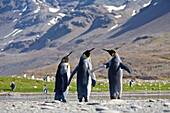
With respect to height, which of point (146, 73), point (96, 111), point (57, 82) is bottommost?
point (96, 111)

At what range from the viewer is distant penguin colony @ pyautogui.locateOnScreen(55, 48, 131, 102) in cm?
1730

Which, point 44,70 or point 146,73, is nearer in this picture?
point 146,73

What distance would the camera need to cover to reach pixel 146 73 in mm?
111875

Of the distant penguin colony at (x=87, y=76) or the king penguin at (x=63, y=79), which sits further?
the king penguin at (x=63, y=79)

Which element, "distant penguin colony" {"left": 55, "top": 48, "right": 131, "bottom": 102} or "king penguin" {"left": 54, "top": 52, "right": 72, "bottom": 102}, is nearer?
"distant penguin colony" {"left": 55, "top": 48, "right": 131, "bottom": 102}

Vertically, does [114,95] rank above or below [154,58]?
below

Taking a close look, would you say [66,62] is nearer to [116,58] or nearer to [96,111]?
[116,58]

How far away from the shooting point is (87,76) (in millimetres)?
17328

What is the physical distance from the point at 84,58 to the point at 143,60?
114 metres

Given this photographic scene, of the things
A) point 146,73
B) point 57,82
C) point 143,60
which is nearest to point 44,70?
point 143,60

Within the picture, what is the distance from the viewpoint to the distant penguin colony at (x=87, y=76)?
17.3 metres

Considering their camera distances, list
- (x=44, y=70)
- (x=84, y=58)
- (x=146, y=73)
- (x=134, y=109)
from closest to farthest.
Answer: (x=134, y=109), (x=84, y=58), (x=146, y=73), (x=44, y=70)

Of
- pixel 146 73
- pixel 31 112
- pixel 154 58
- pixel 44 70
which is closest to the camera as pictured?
pixel 31 112

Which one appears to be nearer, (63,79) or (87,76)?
(87,76)
